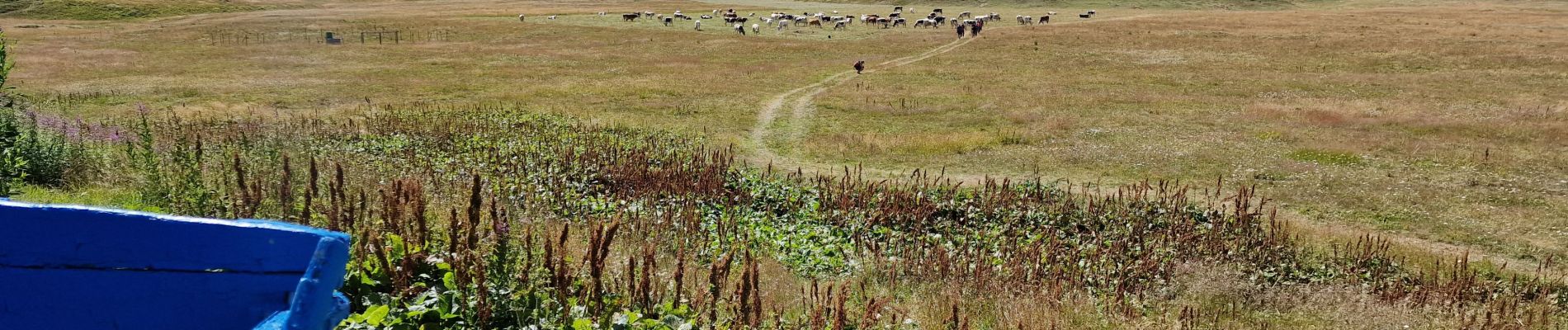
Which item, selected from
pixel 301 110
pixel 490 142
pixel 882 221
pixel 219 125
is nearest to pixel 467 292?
pixel 882 221

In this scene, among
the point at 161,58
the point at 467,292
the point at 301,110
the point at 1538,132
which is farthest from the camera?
the point at 161,58

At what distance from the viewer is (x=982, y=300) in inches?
376

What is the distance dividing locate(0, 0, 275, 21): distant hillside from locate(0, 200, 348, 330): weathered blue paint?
99.4 meters

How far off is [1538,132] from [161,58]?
56325 millimetres

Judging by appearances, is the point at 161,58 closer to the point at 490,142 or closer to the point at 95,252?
the point at 490,142

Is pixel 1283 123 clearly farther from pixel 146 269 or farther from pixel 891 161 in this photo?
pixel 146 269

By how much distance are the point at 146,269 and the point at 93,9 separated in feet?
343

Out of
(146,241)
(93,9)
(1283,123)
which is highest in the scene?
(93,9)

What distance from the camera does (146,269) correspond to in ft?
10.3

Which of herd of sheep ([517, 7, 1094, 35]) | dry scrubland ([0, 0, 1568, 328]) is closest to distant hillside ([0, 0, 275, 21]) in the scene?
dry scrubland ([0, 0, 1568, 328])

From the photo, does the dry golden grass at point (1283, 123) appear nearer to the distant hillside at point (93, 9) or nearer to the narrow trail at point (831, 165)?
the narrow trail at point (831, 165)

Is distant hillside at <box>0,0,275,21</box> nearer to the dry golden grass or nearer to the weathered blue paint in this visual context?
the dry golden grass

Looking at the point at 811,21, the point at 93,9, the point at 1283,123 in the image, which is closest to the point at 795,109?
the point at 1283,123

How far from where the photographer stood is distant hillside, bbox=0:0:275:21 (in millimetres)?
83938
